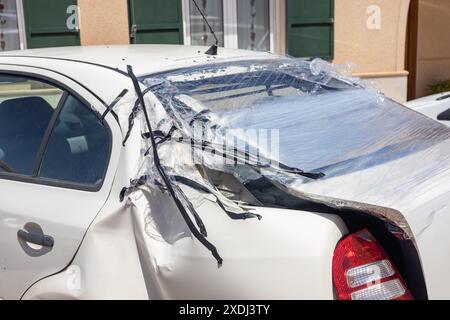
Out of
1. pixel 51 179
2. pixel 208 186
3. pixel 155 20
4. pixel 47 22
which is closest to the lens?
pixel 208 186

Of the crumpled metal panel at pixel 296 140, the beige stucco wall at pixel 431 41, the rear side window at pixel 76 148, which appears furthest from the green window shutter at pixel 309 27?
the rear side window at pixel 76 148

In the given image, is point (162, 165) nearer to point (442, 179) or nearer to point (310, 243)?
point (310, 243)

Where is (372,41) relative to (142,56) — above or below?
below

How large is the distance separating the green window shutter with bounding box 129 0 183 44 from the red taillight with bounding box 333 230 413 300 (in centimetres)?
591

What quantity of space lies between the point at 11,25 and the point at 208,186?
5923mm

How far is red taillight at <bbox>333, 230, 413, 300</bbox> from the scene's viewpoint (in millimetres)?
1733

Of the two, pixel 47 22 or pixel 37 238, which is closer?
pixel 37 238

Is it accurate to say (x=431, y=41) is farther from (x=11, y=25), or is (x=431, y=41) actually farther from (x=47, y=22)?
(x=11, y=25)

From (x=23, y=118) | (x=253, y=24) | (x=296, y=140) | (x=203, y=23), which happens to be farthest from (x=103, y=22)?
(x=296, y=140)

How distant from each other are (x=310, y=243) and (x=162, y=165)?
0.59 m

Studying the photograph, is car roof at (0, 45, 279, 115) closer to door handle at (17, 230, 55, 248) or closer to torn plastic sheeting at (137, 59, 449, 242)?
torn plastic sheeting at (137, 59, 449, 242)

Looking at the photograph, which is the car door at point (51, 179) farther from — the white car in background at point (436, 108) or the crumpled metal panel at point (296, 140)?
the white car in background at point (436, 108)

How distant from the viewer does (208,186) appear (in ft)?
6.39

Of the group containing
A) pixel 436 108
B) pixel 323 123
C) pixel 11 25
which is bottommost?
pixel 436 108
